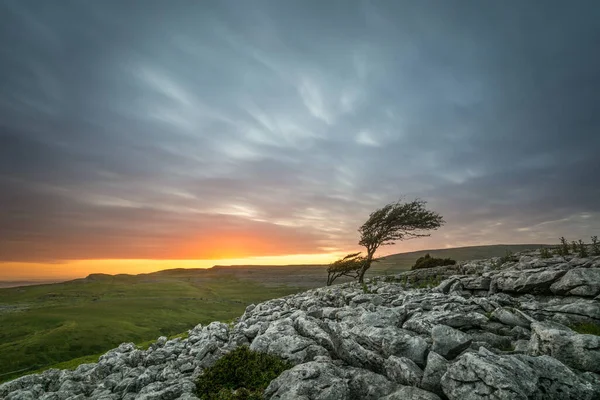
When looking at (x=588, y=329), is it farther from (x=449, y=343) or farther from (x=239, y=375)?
(x=239, y=375)

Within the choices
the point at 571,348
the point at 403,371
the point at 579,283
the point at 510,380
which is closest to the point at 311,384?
the point at 403,371

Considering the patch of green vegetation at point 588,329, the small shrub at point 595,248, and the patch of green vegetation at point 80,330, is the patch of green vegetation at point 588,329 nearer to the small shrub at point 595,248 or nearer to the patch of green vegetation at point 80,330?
the small shrub at point 595,248

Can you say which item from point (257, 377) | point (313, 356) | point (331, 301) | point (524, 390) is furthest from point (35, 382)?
point (524, 390)

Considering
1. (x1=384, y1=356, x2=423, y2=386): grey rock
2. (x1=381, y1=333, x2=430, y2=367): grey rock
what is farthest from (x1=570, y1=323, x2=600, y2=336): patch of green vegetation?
(x1=384, y1=356, x2=423, y2=386): grey rock

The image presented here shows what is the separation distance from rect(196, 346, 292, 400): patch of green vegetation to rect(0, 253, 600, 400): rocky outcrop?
58cm

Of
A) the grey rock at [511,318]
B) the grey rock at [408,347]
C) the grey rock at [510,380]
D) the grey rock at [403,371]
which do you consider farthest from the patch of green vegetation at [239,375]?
the grey rock at [511,318]

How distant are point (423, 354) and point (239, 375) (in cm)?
778

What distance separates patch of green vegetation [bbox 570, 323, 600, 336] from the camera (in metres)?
13.5

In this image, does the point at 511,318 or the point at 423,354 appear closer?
the point at 423,354

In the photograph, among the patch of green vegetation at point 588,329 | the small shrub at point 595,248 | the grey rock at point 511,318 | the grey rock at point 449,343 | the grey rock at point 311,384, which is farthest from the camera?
the small shrub at point 595,248

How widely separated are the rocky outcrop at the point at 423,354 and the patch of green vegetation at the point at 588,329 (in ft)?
0.87

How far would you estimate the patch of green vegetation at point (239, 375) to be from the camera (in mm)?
11773

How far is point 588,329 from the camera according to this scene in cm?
1377

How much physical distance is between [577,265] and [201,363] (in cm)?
2779
